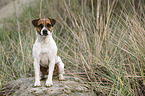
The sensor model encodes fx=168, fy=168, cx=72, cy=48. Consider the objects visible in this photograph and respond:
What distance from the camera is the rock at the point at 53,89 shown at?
2527mm

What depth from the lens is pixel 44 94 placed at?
251cm

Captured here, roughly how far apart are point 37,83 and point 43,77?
396mm

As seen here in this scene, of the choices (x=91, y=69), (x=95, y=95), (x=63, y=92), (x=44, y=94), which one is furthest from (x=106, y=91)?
(x=44, y=94)

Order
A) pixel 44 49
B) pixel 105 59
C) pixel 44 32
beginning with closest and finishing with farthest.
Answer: pixel 44 32
pixel 44 49
pixel 105 59

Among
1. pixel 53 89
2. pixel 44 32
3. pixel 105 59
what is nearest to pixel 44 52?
pixel 44 32

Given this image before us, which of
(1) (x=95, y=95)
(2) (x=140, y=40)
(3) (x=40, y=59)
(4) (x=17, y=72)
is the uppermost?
(2) (x=140, y=40)

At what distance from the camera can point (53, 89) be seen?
2586 millimetres

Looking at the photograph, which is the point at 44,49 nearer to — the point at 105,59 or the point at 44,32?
the point at 44,32

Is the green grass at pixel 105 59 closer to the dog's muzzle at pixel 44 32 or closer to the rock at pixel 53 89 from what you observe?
the rock at pixel 53 89

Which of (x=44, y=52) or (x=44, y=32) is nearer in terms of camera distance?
(x=44, y=32)

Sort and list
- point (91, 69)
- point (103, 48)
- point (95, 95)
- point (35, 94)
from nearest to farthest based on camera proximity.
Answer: point (35, 94)
point (95, 95)
point (91, 69)
point (103, 48)

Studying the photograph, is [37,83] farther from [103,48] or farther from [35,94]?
[103,48]

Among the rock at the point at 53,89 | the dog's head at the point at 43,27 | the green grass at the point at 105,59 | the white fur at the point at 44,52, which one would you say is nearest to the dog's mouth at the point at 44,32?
the dog's head at the point at 43,27

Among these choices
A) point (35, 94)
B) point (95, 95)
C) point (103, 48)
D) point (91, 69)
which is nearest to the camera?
point (35, 94)
